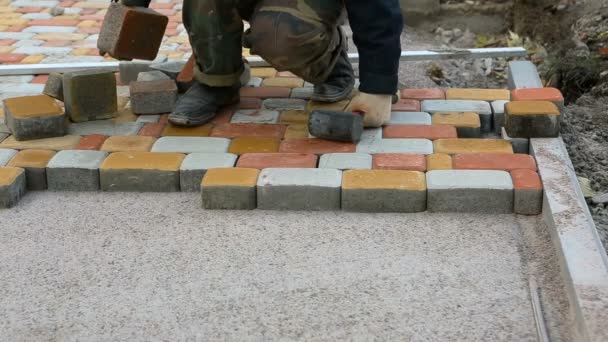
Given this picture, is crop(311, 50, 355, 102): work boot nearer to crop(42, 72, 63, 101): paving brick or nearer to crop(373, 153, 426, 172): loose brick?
crop(373, 153, 426, 172): loose brick

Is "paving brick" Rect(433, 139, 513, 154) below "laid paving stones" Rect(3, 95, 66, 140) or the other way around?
the other way around

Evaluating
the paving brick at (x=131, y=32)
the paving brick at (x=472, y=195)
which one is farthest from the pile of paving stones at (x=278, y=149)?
the paving brick at (x=131, y=32)

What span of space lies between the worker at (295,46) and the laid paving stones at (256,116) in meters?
0.09

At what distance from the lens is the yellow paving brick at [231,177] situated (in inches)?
102

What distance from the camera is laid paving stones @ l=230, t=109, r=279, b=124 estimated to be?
3.22m

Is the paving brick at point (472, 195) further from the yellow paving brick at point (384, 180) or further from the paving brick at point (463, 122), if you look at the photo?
the paving brick at point (463, 122)

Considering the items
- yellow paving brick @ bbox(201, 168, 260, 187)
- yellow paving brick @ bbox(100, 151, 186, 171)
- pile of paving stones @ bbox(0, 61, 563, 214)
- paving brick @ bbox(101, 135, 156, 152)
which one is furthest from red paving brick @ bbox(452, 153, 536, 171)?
paving brick @ bbox(101, 135, 156, 152)

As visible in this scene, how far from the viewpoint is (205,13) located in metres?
3.10

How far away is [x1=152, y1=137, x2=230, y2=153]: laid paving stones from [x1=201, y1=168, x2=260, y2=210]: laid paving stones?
0.29 metres

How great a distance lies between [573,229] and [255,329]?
897 mm

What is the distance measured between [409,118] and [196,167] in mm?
883

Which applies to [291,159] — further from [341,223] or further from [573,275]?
[573,275]

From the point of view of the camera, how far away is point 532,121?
2.88 metres

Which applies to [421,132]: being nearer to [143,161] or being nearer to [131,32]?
[143,161]
